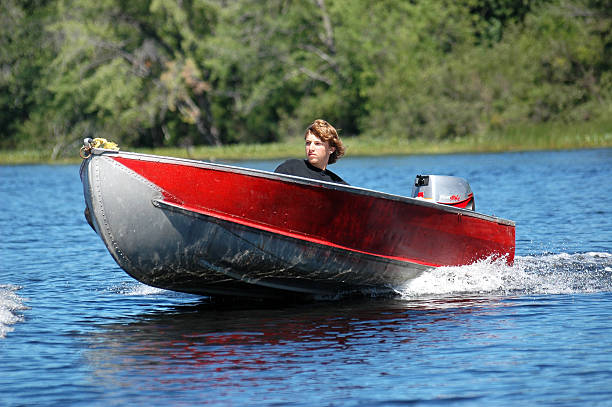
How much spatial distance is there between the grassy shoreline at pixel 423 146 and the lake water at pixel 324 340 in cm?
3118

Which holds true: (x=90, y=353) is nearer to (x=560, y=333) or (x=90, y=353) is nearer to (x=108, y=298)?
(x=108, y=298)

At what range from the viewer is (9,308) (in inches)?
375

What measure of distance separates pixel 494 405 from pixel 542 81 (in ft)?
159

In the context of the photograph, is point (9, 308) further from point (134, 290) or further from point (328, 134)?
point (328, 134)

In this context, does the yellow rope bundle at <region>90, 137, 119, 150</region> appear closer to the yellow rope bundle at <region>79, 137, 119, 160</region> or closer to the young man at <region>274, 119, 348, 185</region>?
the yellow rope bundle at <region>79, 137, 119, 160</region>

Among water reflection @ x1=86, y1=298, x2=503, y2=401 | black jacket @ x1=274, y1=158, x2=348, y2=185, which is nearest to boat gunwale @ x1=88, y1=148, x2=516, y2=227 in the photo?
black jacket @ x1=274, y1=158, x2=348, y2=185

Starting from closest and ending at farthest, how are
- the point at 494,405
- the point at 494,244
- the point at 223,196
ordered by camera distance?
1. the point at 494,405
2. the point at 223,196
3. the point at 494,244

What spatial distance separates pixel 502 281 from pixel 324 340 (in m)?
3.10

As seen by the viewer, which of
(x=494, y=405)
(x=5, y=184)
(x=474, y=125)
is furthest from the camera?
(x=474, y=125)

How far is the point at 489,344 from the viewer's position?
7512mm

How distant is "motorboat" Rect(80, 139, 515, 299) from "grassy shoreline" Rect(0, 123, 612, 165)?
116 feet

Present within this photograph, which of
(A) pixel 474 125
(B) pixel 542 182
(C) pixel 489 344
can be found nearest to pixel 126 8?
(A) pixel 474 125

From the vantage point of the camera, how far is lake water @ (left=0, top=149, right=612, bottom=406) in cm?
629

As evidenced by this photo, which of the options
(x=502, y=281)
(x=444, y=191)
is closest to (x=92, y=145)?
(x=444, y=191)
